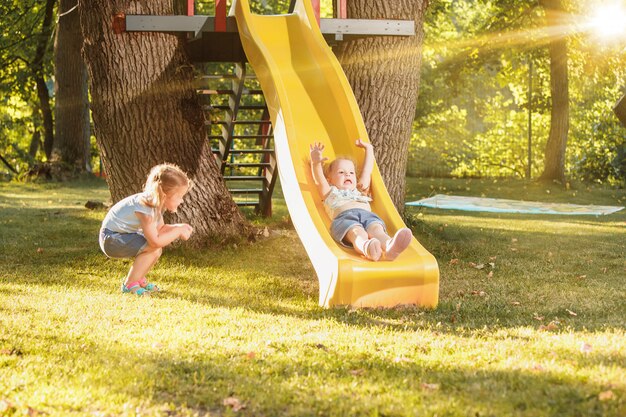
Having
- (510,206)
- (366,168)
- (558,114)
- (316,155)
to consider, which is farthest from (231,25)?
(558,114)

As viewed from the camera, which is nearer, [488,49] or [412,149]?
[488,49]

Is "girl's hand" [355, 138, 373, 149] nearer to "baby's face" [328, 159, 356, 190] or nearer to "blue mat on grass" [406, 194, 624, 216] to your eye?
"baby's face" [328, 159, 356, 190]

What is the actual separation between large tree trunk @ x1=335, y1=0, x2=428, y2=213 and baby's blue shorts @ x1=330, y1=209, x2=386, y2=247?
233 cm

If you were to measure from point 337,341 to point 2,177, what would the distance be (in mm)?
19386

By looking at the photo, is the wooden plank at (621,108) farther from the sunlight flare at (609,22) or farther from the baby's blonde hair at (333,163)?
the sunlight flare at (609,22)

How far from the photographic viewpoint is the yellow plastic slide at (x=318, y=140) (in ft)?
19.6

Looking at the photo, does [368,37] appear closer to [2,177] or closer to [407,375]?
[407,375]

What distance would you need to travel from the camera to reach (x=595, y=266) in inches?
327

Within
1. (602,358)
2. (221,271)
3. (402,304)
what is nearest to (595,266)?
(402,304)

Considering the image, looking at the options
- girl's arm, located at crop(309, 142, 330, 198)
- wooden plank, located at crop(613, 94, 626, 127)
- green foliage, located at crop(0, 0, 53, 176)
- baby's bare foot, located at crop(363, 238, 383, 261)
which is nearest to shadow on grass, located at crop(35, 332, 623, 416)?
baby's bare foot, located at crop(363, 238, 383, 261)

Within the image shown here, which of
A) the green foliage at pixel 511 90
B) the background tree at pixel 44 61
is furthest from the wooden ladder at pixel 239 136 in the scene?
the background tree at pixel 44 61

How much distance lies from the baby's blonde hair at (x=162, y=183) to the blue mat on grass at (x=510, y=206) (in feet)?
30.2

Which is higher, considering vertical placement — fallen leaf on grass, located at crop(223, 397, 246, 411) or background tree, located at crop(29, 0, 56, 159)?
background tree, located at crop(29, 0, 56, 159)

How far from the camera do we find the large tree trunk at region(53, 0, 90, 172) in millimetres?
17859
